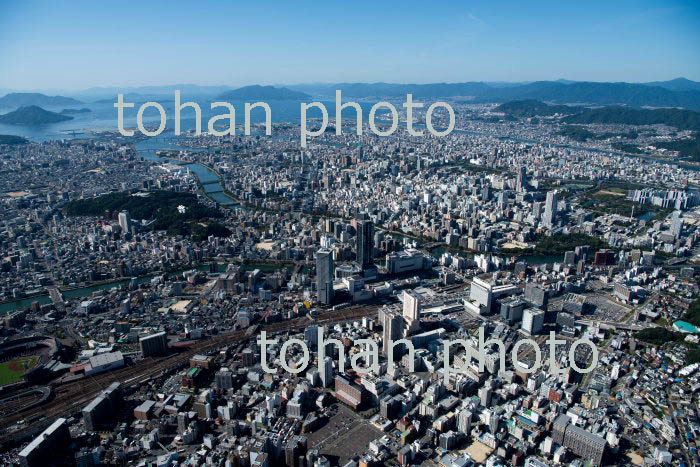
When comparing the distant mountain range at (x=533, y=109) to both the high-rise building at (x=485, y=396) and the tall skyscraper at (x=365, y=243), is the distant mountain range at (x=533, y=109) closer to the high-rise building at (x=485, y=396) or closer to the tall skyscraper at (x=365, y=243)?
the tall skyscraper at (x=365, y=243)

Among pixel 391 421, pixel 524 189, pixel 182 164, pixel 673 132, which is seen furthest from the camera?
pixel 673 132

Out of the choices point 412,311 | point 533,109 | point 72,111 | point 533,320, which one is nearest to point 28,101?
point 72,111

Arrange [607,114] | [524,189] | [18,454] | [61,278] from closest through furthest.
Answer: [18,454] → [61,278] → [524,189] → [607,114]

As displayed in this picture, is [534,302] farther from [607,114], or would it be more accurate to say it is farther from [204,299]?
[607,114]

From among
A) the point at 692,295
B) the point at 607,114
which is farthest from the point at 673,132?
the point at 692,295

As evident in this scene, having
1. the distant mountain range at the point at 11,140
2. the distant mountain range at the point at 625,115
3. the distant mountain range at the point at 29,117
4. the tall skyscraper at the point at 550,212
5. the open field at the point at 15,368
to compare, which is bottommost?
the open field at the point at 15,368

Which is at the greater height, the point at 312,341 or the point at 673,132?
the point at 673,132

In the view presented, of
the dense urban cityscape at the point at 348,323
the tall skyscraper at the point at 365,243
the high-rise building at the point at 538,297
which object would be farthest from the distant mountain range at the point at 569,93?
the tall skyscraper at the point at 365,243
